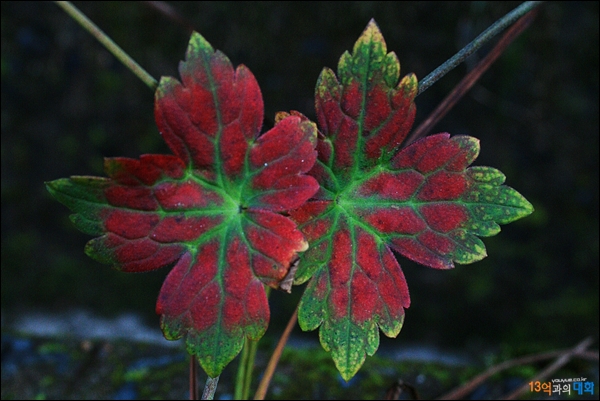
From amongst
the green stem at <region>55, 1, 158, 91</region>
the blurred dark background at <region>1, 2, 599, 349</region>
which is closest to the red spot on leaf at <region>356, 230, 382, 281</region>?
the green stem at <region>55, 1, 158, 91</region>

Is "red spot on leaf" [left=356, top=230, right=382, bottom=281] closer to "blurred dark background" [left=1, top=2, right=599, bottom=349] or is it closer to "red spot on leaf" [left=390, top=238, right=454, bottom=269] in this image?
"red spot on leaf" [left=390, top=238, right=454, bottom=269]

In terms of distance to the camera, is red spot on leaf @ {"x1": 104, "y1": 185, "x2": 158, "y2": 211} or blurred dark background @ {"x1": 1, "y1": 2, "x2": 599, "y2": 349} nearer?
red spot on leaf @ {"x1": 104, "y1": 185, "x2": 158, "y2": 211}

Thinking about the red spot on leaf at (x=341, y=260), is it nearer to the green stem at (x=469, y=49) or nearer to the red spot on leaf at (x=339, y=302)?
the red spot on leaf at (x=339, y=302)

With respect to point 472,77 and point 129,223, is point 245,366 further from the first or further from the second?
point 472,77

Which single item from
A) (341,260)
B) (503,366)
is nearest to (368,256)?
(341,260)

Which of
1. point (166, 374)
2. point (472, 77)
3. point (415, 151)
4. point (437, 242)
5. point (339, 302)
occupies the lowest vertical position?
point (166, 374)
